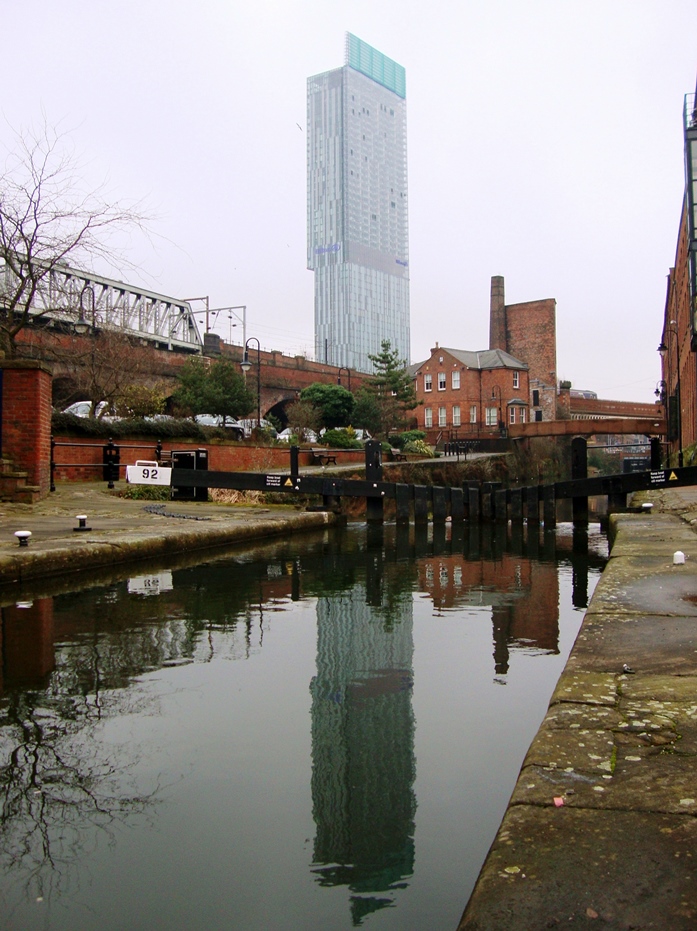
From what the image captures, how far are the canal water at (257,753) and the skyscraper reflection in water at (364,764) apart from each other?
0.01m

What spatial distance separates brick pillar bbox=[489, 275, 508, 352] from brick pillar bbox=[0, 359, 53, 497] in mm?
60920

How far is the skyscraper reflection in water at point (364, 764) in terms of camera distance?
8.31ft

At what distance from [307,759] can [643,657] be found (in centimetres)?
163

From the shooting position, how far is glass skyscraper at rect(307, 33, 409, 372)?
6156 inches

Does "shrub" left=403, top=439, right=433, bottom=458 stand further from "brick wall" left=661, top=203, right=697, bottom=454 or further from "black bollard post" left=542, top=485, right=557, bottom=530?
"black bollard post" left=542, top=485, right=557, bottom=530

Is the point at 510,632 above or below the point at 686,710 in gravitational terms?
below

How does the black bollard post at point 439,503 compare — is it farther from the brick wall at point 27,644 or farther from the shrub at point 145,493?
the brick wall at point 27,644

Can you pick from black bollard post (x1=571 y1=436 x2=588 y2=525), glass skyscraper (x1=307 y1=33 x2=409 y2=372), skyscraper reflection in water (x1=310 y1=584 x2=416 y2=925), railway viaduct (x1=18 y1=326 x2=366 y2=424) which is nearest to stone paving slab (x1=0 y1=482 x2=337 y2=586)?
skyscraper reflection in water (x1=310 y1=584 x2=416 y2=925)

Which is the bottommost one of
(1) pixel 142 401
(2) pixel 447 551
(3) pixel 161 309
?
(2) pixel 447 551

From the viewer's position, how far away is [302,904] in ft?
7.60

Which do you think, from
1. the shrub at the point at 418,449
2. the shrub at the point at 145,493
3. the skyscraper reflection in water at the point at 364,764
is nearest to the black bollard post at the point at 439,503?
the shrub at the point at 145,493

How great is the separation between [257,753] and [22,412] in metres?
10.5

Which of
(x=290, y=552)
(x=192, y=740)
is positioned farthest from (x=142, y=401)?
(x=192, y=740)

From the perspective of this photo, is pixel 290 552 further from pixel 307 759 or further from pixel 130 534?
pixel 307 759
